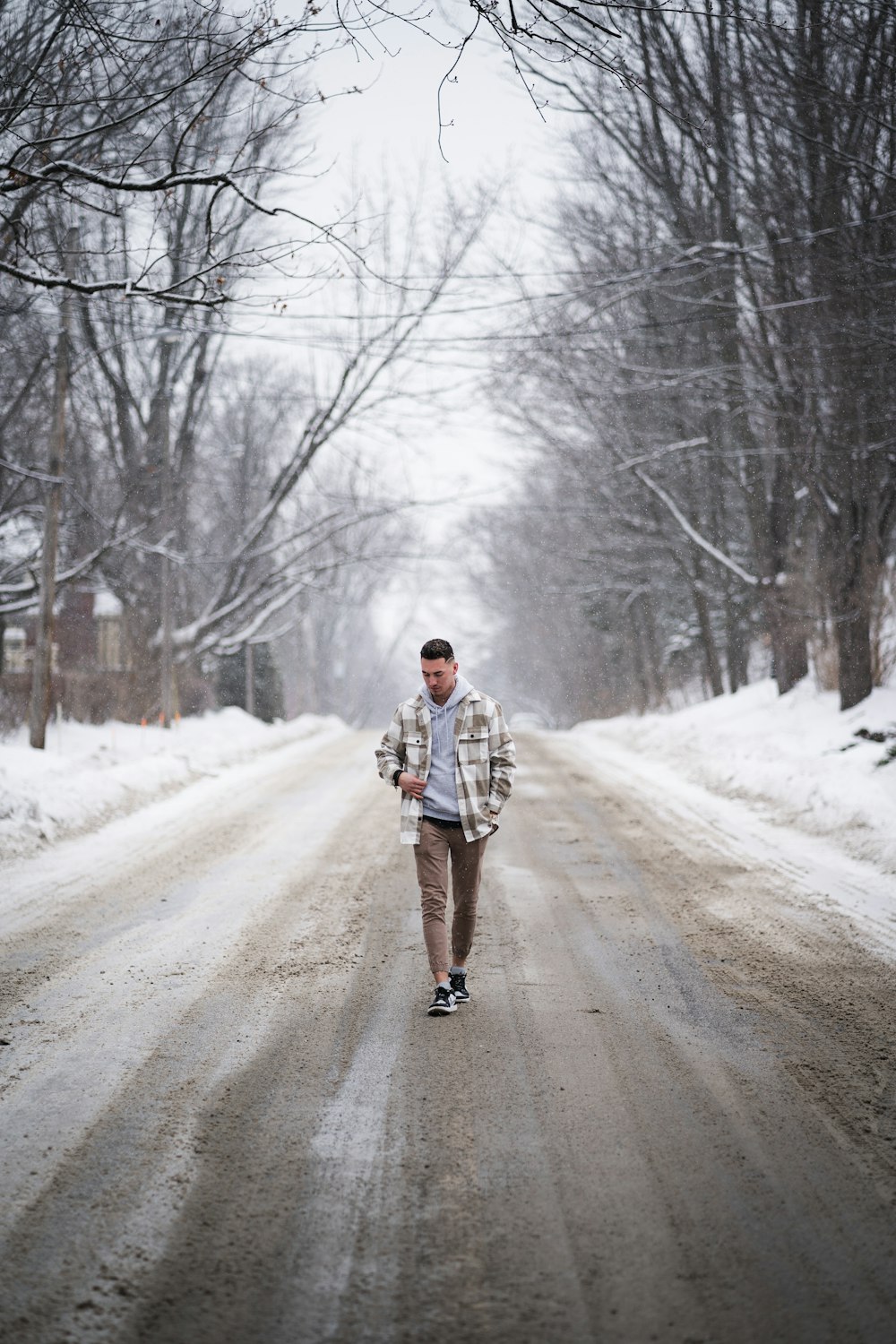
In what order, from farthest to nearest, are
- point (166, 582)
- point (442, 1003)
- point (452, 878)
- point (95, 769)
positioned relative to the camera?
point (166, 582) < point (95, 769) < point (452, 878) < point (442, 1003)

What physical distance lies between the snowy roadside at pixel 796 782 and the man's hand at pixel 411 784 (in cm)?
313

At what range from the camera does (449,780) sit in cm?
564

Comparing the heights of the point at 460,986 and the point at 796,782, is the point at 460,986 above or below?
below

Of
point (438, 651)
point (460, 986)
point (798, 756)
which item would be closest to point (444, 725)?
point (438, 651)

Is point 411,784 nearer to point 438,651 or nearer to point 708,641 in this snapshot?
point 438,651

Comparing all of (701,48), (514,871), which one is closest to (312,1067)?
(514,871)

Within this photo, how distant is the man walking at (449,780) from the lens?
18.4ft

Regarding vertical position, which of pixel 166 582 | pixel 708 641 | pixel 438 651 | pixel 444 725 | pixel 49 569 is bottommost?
pixel 444 725

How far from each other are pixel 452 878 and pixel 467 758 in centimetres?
68

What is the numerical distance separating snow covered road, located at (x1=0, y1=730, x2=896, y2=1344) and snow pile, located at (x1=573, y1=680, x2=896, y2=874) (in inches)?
109

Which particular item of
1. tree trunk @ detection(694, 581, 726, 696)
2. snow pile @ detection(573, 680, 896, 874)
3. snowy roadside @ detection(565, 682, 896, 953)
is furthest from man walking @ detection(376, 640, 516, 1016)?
tree trunk @ detection(694, 581, 726, 696)

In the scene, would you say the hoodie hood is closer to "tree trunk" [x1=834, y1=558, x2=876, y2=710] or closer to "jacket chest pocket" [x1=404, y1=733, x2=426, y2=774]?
"jacket chest pocket" [x1=404, y1=733, x2=426, y2=774]

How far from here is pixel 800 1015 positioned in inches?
207

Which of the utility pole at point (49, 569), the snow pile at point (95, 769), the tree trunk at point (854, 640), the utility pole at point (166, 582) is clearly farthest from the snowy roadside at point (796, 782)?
the utility pole at point (49, 569)
